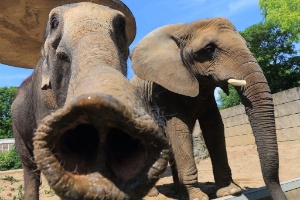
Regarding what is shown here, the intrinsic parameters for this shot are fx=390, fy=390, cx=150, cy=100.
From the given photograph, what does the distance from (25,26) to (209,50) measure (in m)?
2.25

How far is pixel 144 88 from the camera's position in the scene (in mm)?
5711

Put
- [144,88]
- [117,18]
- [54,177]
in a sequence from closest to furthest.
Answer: [54,177]
[117,18]
[144,88]

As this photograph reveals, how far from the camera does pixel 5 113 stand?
52219 millimetres

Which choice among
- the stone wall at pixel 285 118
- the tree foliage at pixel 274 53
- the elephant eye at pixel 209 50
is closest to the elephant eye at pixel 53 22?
the elephant eye at pixel 209 50

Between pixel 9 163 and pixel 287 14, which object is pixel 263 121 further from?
pixel 287 14

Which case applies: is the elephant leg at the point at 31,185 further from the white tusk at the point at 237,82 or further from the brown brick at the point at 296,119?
the brown brick at the point at 296,119

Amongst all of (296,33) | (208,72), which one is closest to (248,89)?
(208,72)

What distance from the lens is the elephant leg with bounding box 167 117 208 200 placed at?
14.4 ft

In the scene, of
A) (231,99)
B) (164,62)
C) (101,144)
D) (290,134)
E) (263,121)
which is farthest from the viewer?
(231,99)

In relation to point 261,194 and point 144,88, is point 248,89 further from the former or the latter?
point 144,88

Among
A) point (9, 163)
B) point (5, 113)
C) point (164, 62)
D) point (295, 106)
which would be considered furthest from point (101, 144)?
point (5, 113)

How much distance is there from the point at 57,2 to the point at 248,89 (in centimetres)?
225

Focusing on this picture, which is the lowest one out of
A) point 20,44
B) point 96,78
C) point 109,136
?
point 109,136

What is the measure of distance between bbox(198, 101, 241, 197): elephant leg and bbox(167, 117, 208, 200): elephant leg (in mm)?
269
